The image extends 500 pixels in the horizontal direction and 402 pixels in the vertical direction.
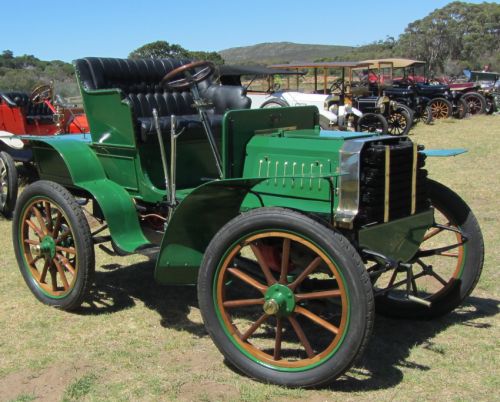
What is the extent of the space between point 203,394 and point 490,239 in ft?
10.9

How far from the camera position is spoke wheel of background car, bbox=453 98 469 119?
55.1 ft

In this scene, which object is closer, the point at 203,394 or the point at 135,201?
the point at 203,394

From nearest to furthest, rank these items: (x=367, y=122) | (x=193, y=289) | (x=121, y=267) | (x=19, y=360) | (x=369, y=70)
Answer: (x=19, y=360), (x=193, y=289), (x=121, y=267), (x=367, y=122), (x=369, y=70)

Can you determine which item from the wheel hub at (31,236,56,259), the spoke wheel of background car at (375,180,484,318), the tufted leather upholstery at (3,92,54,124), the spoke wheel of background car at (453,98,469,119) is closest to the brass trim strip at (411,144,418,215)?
the spoke wheel of background car at (375,180,484,318)

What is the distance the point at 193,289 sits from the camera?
13.8ft

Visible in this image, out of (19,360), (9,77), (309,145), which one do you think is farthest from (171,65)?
(9,77)

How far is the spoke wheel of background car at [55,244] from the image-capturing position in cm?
353

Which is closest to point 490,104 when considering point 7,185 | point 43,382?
point 7,185

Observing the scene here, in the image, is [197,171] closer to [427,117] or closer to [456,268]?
[456,268]

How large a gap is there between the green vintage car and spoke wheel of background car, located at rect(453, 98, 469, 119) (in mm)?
13612

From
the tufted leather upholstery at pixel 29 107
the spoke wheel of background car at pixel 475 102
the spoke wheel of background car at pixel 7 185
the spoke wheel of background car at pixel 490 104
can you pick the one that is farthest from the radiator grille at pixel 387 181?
the spoke wheel of background car at pixel 490 104

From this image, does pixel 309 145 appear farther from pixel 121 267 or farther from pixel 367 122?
pixel 367 122

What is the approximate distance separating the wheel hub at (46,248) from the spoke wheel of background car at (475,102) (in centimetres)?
1583

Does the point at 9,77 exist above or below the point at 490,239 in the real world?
above
